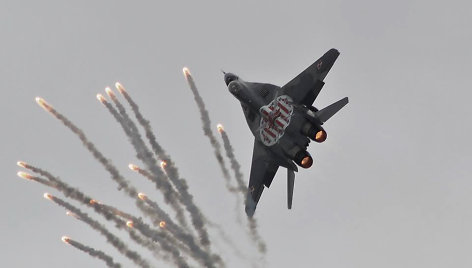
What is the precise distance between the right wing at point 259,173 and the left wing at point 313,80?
7.66 m

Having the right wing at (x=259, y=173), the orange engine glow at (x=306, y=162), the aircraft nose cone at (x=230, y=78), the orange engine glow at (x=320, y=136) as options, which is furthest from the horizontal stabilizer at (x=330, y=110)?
the aircraft nose cone at (x=230, y=78)

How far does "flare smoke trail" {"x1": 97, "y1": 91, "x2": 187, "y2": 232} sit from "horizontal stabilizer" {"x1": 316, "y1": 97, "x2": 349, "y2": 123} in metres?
17.2

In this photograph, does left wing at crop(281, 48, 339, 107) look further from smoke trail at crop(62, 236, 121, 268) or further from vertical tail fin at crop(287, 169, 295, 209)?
smoke trail at crop(62, 236, 121, 268)

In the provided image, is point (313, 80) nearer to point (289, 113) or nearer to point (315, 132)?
point (289, 113)

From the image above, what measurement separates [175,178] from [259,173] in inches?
353

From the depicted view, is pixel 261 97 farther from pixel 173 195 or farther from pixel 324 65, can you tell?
pixel 173 195

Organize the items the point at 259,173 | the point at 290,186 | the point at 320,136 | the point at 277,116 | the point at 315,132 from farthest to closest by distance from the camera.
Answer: the point at 259,173 < the point at 290,186 < the point at 277,116 < the point at 320,136 < the point at 315,132

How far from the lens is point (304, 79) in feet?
286

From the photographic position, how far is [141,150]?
90.8 meters

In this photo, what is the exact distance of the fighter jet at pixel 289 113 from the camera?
85250 mm

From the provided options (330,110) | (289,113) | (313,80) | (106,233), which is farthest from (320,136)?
(106,233)

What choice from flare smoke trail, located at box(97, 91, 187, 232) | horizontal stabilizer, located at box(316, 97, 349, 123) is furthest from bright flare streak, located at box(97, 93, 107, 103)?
horizontal stabilizer, located at box(316, 97, 349, 123)

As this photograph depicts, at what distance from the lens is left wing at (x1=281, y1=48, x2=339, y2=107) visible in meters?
86.6

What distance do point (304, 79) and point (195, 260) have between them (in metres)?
20.8
